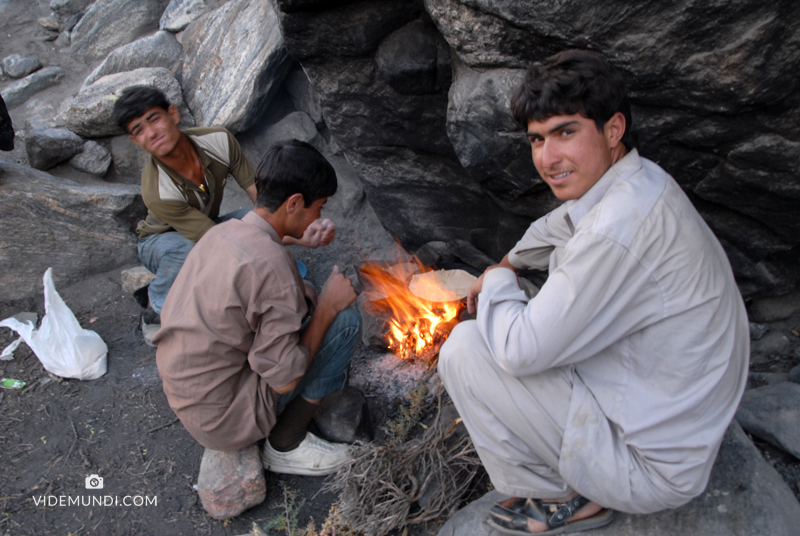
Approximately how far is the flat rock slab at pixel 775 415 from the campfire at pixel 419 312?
5.62ft

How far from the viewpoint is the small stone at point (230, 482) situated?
105 inches

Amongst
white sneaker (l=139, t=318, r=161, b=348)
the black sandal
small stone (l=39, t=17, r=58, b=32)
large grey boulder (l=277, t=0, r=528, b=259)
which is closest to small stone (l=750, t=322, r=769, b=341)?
large grey boulder (l=277, t=0, r=528, b=259)

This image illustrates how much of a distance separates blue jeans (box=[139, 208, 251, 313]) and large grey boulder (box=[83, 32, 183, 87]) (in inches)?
106

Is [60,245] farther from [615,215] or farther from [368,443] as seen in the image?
[615,215]

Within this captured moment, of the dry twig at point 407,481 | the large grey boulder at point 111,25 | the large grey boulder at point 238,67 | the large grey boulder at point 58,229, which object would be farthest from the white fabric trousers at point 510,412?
the large grey boulder at point 111,25

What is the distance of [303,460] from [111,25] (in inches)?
246

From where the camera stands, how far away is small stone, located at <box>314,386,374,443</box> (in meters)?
3.07

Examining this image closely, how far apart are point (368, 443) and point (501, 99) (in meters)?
2.04

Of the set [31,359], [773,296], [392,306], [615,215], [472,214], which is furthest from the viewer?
[472,214]

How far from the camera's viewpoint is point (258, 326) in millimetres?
2439

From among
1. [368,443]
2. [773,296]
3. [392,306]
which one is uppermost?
[773,296]

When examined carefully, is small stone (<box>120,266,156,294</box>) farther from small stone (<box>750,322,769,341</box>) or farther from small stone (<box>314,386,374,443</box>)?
small stone (<box>750,322,769,341</box>)

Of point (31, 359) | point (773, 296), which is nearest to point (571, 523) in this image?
point (773, 296)

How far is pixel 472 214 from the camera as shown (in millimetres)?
4262
